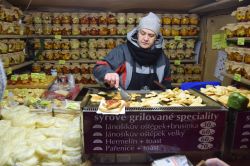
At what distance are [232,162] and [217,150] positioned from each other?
0.32 ft

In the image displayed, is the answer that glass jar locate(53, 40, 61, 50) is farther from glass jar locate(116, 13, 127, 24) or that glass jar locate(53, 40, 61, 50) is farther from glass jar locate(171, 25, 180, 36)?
glass jar locate(171, 25, 180, 36)

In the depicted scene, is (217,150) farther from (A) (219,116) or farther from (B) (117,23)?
(B) (117,23)

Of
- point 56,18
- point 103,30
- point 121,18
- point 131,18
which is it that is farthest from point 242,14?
point 56,18

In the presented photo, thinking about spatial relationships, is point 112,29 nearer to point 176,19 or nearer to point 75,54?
point 75,54

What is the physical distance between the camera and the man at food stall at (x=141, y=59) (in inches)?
76.8

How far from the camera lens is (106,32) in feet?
12.0

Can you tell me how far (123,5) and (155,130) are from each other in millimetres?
2870

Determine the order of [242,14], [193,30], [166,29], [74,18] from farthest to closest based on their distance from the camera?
[193,30]
[166,29]
[74,18]
[242,14]

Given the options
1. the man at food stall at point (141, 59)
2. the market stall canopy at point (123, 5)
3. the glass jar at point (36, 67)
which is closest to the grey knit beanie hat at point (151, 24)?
the man at food stall at point (141, 59)

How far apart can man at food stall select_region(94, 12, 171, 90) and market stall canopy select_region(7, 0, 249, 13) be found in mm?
1317

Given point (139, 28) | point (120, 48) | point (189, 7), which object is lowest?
point (120, 48)

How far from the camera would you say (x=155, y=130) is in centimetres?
95

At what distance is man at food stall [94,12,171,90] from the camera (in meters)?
1.95

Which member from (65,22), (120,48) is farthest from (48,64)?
(120,48)
